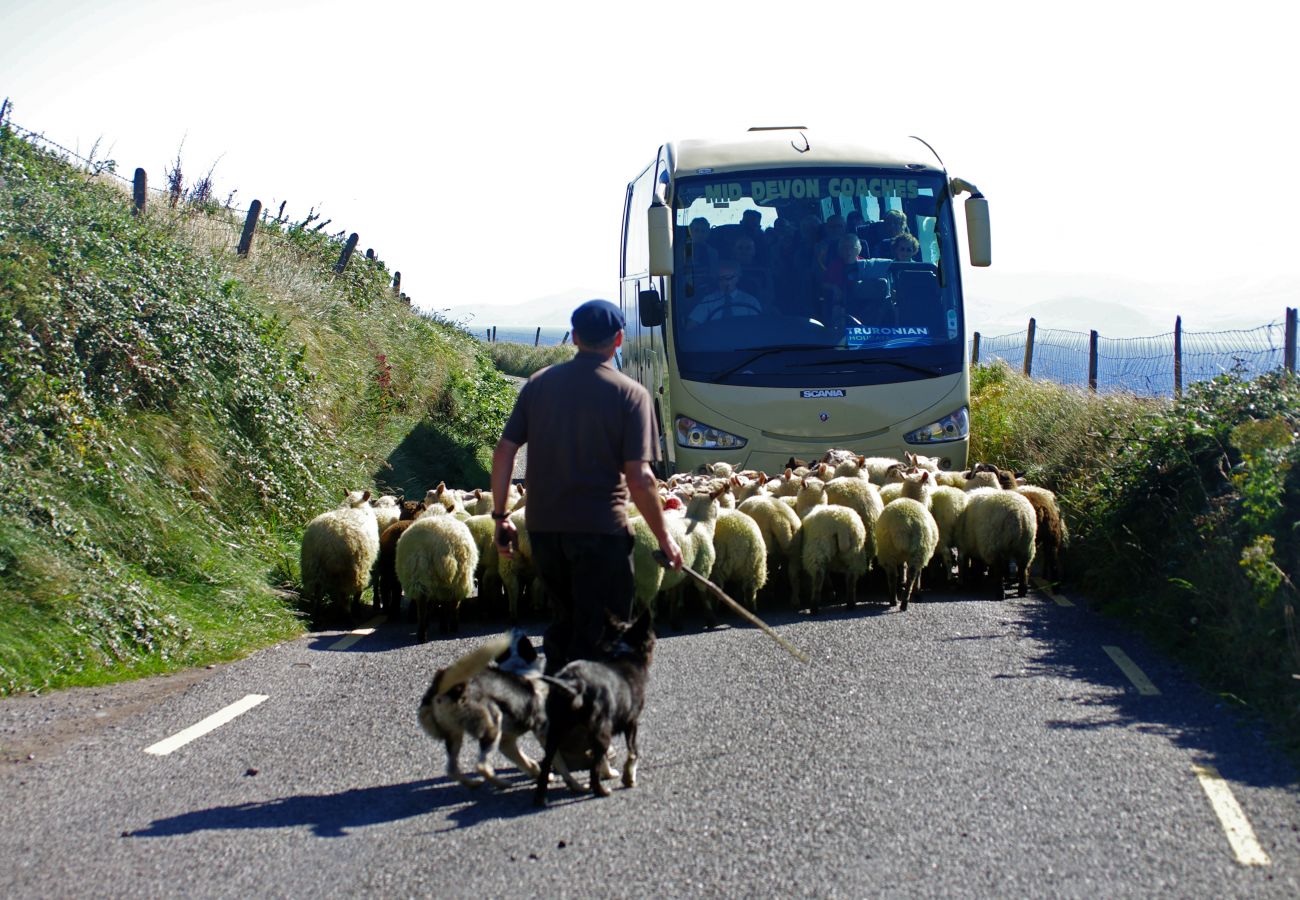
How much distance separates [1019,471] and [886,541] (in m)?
5.93

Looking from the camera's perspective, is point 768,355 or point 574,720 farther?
point 768,355

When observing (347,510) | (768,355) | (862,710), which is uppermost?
(768,355)

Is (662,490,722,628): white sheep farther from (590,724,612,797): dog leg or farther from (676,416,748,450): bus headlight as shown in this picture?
(676,416,748,450): bus headlight

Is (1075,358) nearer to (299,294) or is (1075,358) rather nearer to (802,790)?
(299,294)

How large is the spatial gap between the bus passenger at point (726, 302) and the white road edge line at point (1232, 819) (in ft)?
27.6

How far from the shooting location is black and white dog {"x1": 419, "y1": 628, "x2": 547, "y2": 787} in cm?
550

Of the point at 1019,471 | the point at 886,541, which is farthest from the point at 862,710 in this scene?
the point at 1019,471

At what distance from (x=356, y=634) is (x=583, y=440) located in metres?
4.27

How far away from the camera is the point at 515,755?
19.3ft

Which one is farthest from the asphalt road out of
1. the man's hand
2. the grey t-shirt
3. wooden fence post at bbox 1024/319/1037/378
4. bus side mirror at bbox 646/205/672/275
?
wooden fence post at bbox 1024/319/1037/378

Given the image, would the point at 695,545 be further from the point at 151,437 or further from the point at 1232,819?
the point at 151,437

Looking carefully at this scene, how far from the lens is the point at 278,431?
13.6 metres

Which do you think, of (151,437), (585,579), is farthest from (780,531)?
(151,437)

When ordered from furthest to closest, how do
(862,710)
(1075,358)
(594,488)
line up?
1. (1075,358)
2. (862,710)
3. (594,488)
